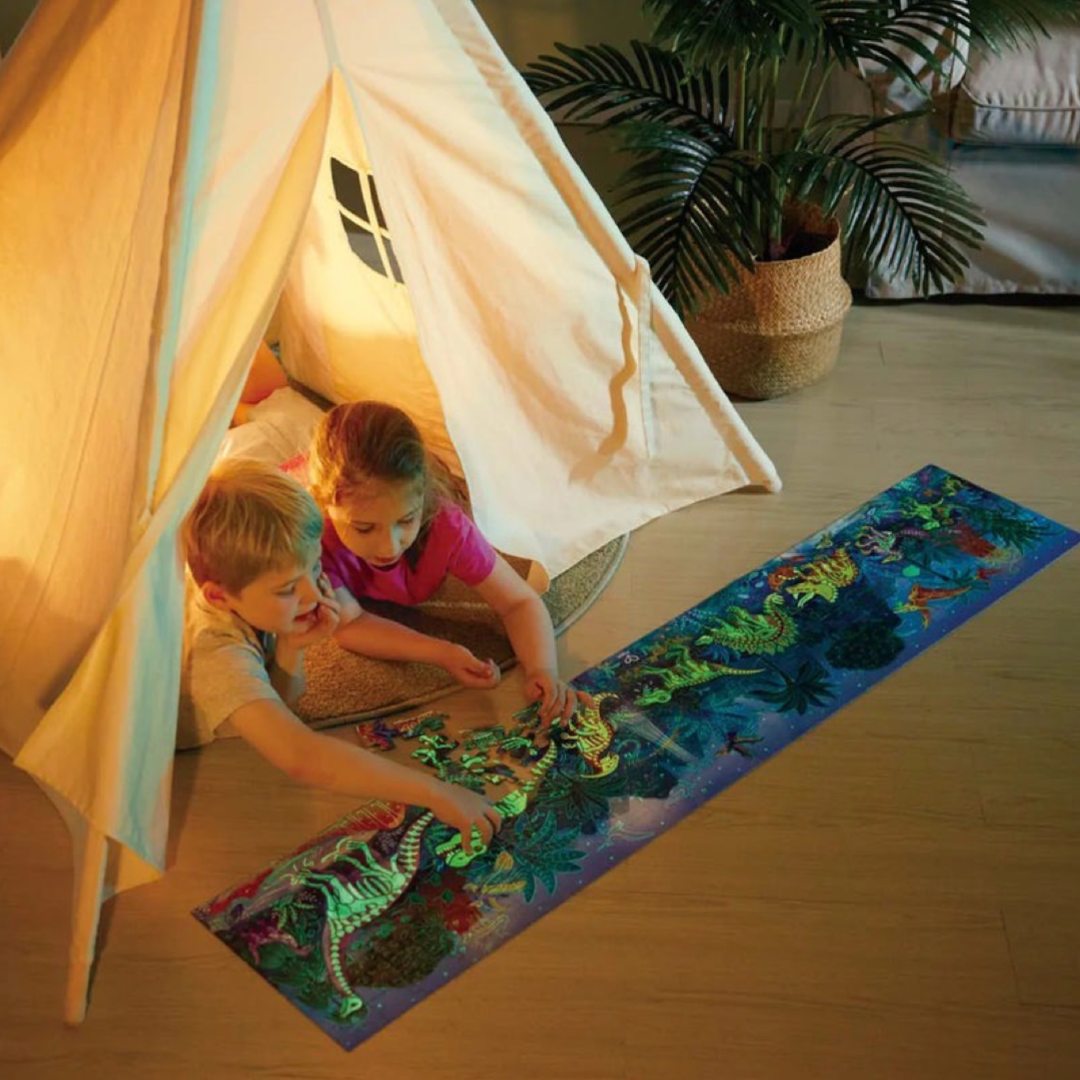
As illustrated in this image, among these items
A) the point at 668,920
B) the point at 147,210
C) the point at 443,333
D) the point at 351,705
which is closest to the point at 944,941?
the point at 668,920

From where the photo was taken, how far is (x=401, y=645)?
183 centimetres

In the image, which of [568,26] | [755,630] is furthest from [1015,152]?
[755,630]

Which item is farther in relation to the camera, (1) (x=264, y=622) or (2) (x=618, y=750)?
(2) (x=618, y=750)

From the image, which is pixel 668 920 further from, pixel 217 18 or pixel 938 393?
pixel 938 393

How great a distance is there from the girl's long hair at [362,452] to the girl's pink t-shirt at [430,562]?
8cm

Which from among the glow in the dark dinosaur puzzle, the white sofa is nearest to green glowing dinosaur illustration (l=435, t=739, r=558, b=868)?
the glow in the dark dinosaur puzzle

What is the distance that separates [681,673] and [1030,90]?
1.32 m

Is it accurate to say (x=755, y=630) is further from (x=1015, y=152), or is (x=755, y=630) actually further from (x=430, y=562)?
(x=1015, y=152)

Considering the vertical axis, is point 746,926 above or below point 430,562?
below

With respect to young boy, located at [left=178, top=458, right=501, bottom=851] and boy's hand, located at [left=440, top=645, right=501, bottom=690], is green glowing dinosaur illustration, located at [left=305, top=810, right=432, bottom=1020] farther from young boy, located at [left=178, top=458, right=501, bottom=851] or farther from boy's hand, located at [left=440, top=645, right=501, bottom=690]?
boy's hand, located at [left=440, top=645, right=501, bottom=690]

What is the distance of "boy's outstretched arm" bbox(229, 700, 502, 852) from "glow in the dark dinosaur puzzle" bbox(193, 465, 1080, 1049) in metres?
0.04

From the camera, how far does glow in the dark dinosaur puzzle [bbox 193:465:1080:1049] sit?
1.52 metres

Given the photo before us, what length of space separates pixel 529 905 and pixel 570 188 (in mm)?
908

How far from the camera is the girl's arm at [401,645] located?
1798mm
